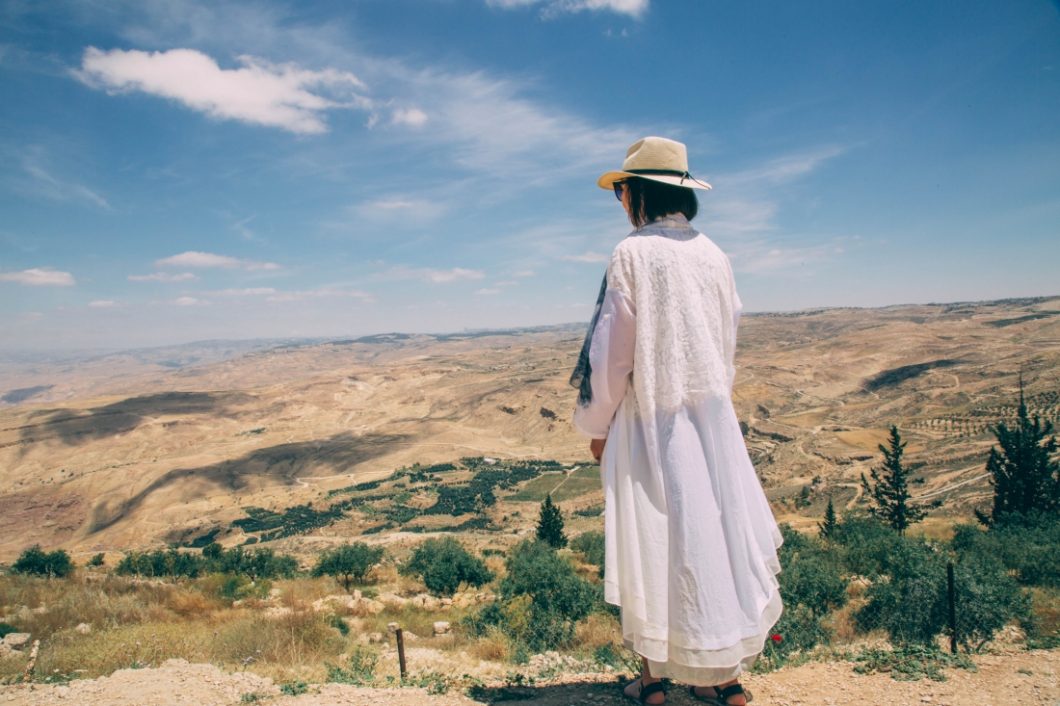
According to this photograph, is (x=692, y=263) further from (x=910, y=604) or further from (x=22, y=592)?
(x=22, y=592)

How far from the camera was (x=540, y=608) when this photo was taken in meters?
7.96

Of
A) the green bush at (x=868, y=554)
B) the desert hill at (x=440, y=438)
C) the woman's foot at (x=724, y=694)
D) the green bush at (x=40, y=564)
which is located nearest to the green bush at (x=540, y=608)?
the woman's foot at (x=724, y=694)

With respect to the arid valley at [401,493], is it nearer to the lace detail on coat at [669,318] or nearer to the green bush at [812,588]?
the green bush at [812,588]

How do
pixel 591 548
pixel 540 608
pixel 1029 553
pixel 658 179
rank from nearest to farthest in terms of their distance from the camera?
pixel 658 179 < pixel 540 608 < pixel 1029 553 < pixel 591 548

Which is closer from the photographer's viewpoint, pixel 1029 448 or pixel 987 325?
pixel 1029 448

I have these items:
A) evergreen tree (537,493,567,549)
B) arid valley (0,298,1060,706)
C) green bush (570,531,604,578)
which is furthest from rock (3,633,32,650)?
evergreen tree (537,493,567,549)

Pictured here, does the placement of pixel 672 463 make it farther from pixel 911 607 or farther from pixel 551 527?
pixel 551 527

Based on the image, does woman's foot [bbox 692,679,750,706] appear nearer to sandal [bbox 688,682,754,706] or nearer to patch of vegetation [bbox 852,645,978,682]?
sandal [bbox 688,682,754,706]

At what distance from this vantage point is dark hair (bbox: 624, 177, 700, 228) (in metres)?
2.74

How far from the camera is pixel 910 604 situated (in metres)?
6.26

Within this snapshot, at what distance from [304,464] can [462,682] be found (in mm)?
78663

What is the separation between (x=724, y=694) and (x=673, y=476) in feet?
4.87

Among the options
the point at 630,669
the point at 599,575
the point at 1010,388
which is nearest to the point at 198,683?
the point at 630,669

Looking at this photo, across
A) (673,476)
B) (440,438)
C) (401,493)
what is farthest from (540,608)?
(440,438)
